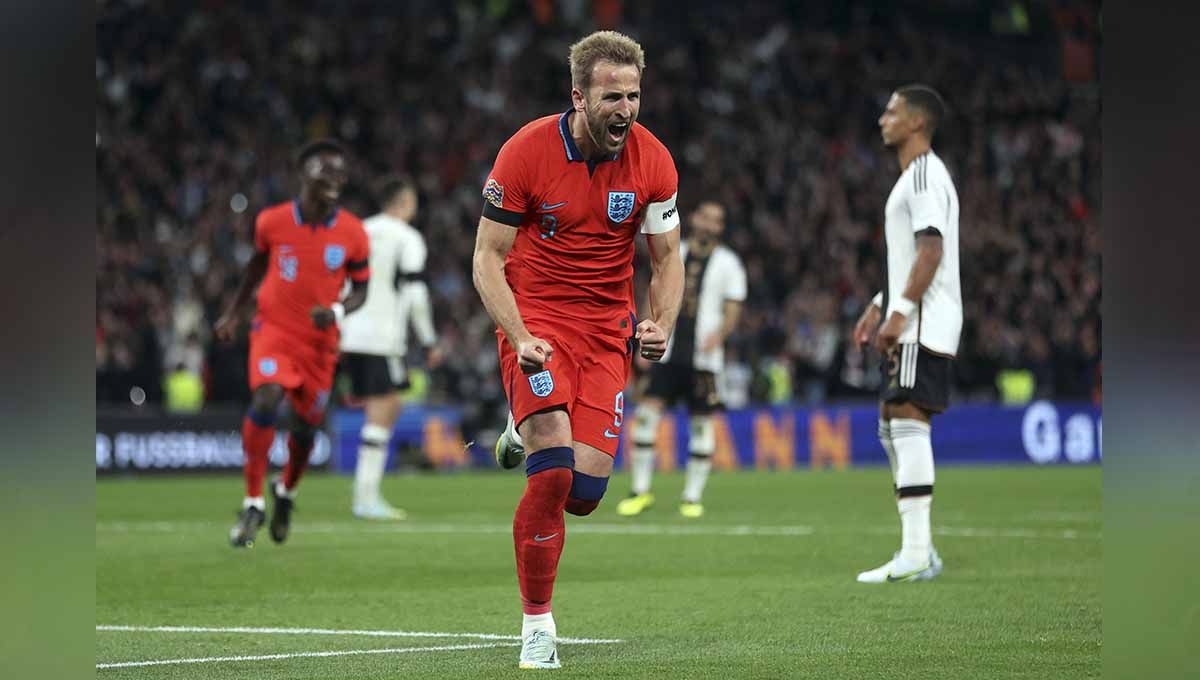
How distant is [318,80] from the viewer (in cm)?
2964

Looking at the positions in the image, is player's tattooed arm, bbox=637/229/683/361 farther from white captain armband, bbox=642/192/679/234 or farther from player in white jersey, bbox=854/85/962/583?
player in white jersey, bbox=854/85/962/583

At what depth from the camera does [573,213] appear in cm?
669

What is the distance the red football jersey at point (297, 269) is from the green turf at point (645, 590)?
5.08 feet

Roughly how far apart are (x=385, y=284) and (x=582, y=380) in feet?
27.4

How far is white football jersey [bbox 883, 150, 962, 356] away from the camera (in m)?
9.48

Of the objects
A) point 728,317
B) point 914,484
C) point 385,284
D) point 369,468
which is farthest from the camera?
point 385,284

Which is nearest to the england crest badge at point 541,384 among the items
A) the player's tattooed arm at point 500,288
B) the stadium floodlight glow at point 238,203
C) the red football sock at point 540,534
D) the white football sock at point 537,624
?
the player's tattooed arm at point 500,288

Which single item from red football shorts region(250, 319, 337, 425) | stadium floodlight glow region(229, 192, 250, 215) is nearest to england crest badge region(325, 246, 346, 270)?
red football shorts region(250, 319, 337, 425)

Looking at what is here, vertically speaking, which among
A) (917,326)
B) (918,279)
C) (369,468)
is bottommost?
(369,468)

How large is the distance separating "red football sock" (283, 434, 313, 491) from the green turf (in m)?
0.48

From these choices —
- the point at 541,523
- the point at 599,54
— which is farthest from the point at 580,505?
the point at 599,54

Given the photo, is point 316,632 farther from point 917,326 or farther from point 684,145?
point 684,145

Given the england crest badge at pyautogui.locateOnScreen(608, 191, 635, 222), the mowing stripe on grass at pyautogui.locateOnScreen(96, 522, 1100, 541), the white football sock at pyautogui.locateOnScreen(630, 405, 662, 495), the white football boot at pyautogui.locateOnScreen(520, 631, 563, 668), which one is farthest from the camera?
the white football sock at pyautogui.locateOnScreen(630, 405, 662, 495)
